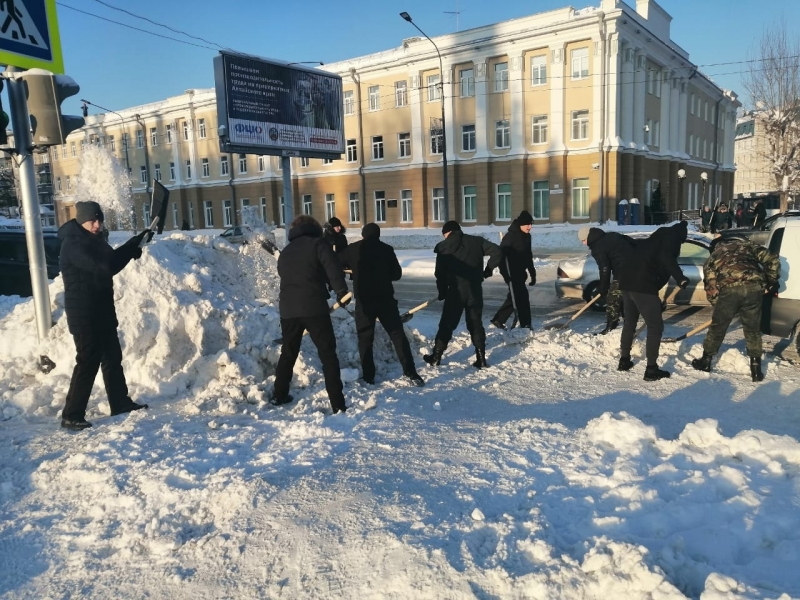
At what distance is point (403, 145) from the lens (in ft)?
127

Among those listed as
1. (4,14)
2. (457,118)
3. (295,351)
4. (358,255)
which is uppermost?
(457,118)

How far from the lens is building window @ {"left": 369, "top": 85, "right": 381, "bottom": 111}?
127ft

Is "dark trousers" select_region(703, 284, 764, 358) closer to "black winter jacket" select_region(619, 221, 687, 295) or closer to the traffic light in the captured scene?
"black winter jacket" select_region(619, 221, 687, 295)

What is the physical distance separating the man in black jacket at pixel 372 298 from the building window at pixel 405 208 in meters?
32.7

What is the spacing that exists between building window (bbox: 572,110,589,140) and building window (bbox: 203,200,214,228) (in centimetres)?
2991

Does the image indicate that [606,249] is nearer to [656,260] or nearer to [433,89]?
[656,260]

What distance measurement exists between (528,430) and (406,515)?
1.58 metres

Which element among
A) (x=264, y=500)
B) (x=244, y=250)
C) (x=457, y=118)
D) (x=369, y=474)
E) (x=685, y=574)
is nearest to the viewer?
(x=685, y=574)

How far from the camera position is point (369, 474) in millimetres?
3760

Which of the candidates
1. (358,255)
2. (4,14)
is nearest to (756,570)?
(358,255)

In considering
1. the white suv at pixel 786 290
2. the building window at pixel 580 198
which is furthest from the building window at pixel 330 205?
the white suv at pixel 786 290

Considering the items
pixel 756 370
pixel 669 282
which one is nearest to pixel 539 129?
pixel 669 282

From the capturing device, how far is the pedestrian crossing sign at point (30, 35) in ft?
18.8

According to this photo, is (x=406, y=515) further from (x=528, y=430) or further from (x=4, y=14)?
(x=4, y=14)
